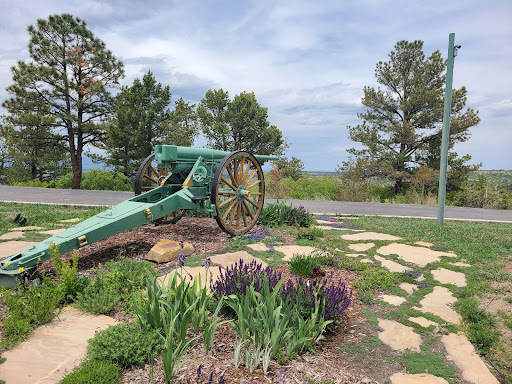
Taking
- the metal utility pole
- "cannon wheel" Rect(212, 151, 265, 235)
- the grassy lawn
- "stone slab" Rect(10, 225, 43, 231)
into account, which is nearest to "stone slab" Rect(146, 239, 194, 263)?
the grassy lawn

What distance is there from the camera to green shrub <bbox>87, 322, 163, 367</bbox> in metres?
2.24

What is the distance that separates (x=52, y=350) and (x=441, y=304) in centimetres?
352

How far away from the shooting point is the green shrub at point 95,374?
200 cm

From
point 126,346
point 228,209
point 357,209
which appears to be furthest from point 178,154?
point 357,209

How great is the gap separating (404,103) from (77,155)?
20434 mm

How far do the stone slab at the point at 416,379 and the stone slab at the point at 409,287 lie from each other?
57.2 inches

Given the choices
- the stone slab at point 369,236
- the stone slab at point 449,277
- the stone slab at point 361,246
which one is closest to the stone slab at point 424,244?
the stone slab at point 369,236

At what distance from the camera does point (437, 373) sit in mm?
2393

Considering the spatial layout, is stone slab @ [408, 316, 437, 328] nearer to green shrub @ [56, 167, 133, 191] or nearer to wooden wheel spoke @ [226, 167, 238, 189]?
wooden wheel spoke @ [226, 167, 238, 189]

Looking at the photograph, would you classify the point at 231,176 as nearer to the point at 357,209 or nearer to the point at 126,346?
the point at 126,346

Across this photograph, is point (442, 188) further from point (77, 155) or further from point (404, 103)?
point (77, 155)

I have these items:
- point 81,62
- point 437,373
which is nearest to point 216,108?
point 81,62

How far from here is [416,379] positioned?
2.31m

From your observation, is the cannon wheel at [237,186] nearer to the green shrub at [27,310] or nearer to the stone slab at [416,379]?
the green shrub at [27,310]
